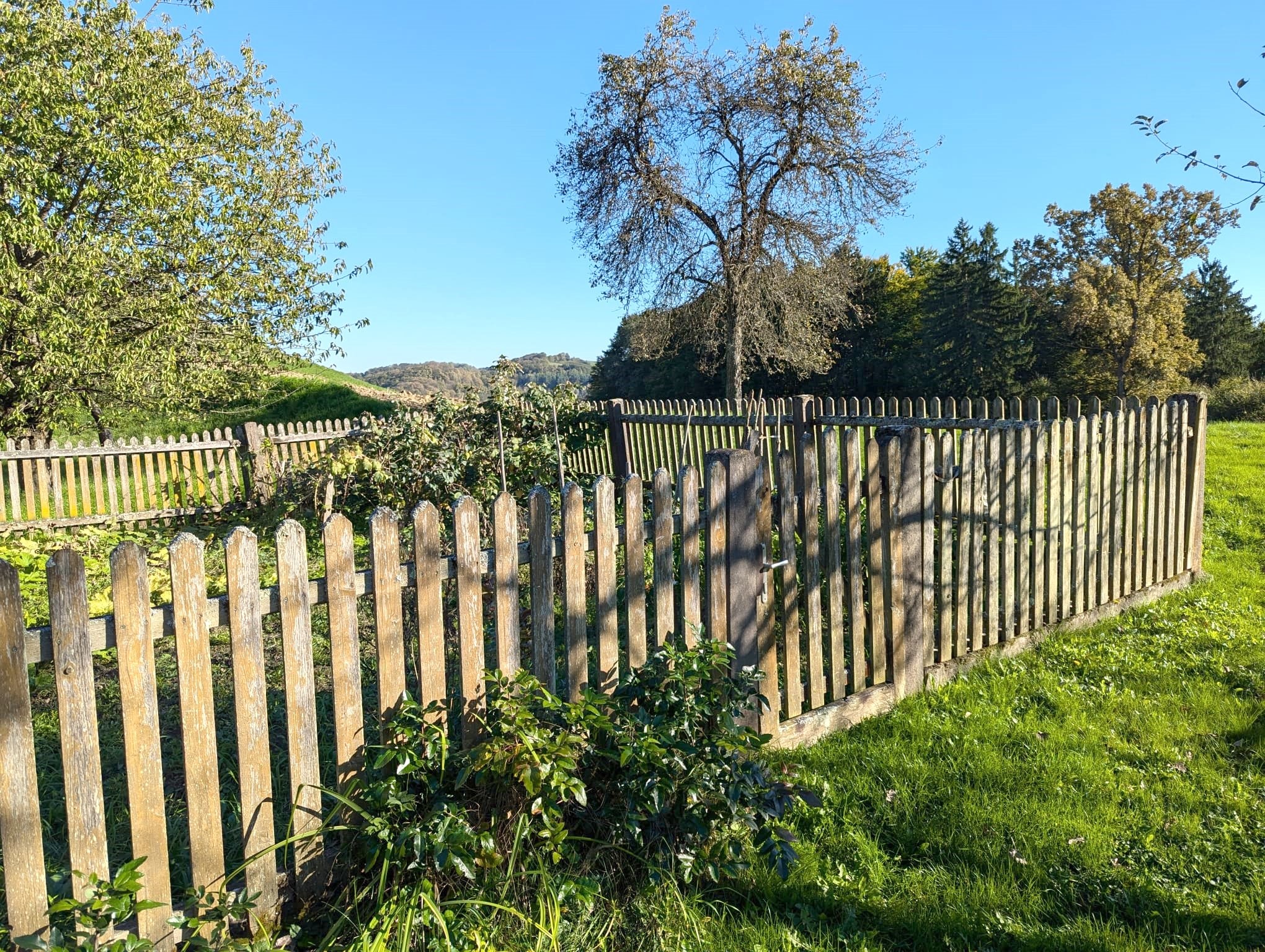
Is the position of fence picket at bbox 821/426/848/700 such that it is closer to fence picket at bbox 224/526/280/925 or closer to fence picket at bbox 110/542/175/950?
fence picket at bbox 224/526/280/925

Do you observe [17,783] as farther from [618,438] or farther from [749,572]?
[618,438]

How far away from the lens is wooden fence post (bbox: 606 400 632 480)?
11.3 metres

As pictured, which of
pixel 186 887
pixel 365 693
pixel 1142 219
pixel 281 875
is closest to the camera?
pixel 186 887

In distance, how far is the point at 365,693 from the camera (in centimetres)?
428

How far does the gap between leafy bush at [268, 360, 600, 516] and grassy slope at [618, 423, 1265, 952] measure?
231 inches

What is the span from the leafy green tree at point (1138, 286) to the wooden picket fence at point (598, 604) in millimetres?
36949

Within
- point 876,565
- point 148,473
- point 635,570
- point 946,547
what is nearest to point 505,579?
point 635,570

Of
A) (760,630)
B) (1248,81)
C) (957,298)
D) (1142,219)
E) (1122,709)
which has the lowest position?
(1122,709)

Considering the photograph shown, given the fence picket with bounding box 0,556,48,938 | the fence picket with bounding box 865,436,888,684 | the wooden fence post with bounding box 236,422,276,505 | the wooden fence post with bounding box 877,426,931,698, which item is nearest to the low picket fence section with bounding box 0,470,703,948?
the fence picket with bounding box 0,556,48,938

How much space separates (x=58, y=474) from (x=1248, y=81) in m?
13.9

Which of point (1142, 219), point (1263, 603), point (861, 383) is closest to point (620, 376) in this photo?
point (861, 383)

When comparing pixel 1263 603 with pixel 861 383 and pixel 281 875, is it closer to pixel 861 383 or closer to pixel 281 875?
pixel 281 875

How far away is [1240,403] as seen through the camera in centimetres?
2370

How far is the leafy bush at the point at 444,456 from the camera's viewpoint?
28.8 ft
